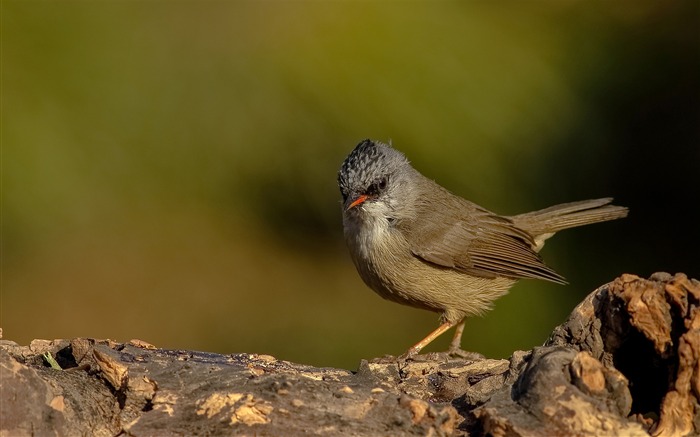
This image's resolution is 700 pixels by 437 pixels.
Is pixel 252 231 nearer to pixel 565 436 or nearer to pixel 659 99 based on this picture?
pixel 659 99

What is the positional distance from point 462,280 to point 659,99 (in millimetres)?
3033

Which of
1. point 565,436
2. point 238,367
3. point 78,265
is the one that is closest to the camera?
point 565,436

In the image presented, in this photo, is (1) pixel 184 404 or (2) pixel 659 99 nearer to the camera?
(1) pixel 184 404

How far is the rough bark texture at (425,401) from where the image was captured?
3166mm

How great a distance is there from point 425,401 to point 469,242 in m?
3.24

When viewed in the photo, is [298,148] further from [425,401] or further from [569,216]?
[425,401]

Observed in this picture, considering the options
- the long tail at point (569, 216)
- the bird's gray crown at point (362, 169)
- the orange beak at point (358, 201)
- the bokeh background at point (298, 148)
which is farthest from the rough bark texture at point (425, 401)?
the bokeh background at point (298, 148)

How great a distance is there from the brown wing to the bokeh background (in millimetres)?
1351

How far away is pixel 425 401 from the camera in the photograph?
335 cm

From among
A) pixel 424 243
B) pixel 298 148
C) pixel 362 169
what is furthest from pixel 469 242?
pixel 298 148

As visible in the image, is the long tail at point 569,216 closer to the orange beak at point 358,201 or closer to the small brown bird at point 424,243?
the small brown bird at point 424,243

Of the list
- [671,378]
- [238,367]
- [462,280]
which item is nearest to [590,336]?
[671,378]

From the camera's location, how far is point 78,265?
9195 millimetres

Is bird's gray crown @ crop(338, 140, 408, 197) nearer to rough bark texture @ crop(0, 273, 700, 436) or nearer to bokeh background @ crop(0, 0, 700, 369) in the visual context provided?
bokeh background @ crop(0, 0, 700, 369)
